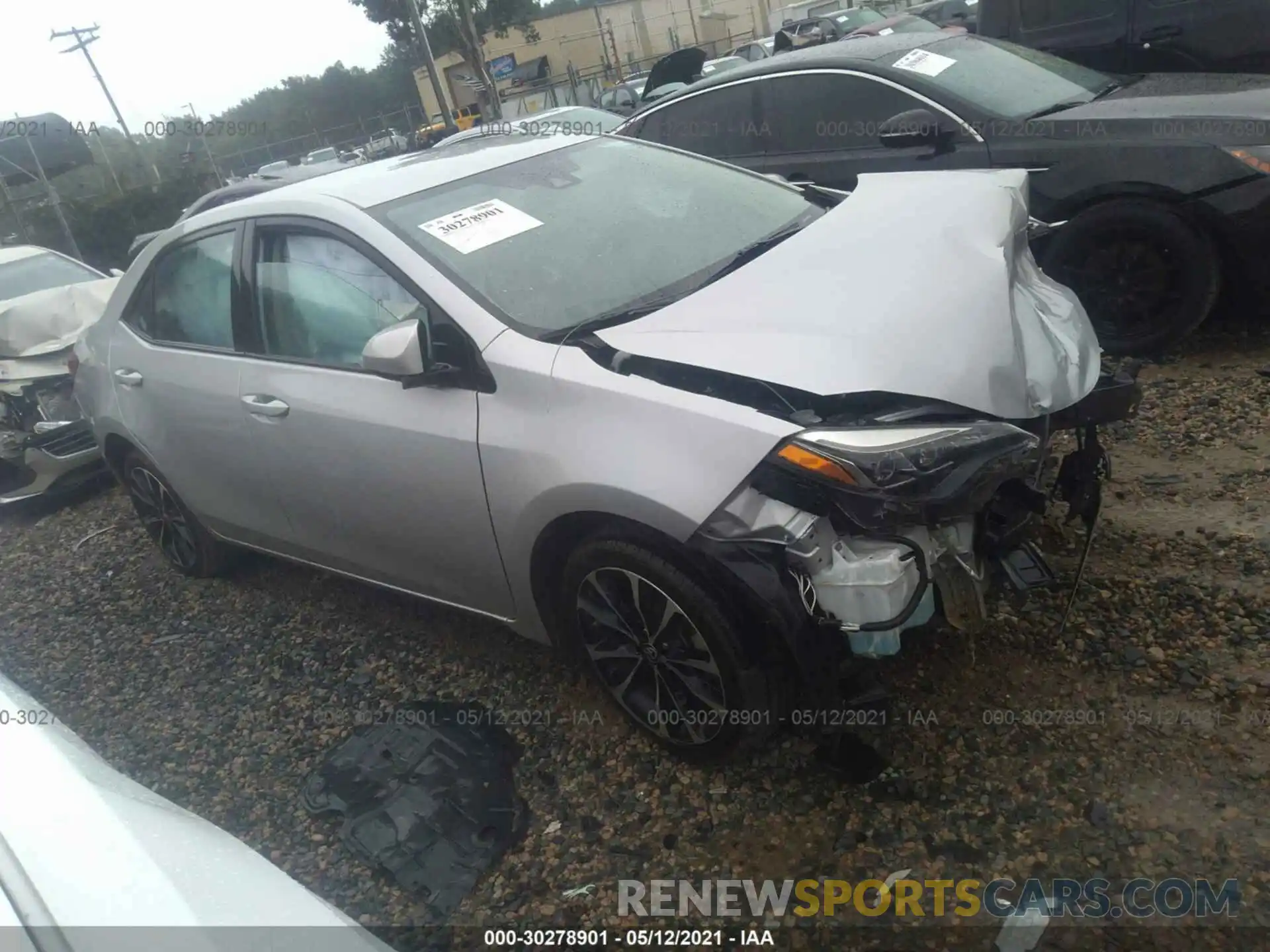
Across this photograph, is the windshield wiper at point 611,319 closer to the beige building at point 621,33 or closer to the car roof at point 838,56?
the car roof at point 838,56

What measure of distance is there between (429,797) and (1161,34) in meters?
6.45

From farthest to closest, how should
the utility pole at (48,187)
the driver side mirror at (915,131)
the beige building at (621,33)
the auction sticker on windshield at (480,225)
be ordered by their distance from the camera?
the beige building at (621,33), the utility pole at (48,187), the driver side mirror at (915,131), the auction sticker on windshield at (480,225)

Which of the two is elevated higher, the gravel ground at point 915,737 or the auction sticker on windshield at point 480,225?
the auction sticker on windshield at point 480,225

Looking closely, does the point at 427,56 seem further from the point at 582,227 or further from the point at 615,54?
the point at 615,54

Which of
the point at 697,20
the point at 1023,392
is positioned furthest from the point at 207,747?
the point at 697,20

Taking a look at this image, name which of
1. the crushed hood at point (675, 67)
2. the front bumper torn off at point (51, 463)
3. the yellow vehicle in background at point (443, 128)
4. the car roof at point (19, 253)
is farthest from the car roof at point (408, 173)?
the yellow vehicle in background at point (443, 128)

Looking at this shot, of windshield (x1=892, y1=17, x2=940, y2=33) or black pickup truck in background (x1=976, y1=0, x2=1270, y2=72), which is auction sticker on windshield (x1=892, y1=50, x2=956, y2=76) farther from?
windshield (x1=892, y1=17, x2=940, y2=33)

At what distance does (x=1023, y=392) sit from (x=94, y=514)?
18.4 feet

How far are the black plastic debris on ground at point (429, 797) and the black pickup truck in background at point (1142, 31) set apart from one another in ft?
20.0

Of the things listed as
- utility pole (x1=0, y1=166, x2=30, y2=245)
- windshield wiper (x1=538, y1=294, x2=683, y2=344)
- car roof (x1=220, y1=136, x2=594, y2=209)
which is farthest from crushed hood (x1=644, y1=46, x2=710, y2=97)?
utility pole (x1=0, y1=166, x2=30, y2=245)

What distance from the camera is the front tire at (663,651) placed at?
7.30 feet

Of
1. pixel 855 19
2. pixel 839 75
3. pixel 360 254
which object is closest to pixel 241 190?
pixel 839 75

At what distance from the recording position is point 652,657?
96.0 inches

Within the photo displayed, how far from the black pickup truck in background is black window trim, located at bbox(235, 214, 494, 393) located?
5590mm
